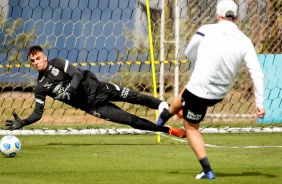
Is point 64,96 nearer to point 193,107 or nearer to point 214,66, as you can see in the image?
point 193,107

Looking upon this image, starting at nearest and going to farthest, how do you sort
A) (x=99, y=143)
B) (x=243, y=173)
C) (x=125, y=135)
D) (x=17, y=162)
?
(x=243, y=173)
(x=17, y=162)
(x=99, y=143)
(x=125, y=135)

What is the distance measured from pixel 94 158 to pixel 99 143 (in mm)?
1985

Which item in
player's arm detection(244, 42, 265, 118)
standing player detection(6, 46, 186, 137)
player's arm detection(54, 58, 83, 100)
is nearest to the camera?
player's arm detection(244, 42, 265, 118)

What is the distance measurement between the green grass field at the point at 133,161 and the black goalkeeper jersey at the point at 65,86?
57 cm

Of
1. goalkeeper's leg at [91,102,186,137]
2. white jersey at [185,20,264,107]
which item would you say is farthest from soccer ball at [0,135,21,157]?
white jersey at [185,20,264,107]

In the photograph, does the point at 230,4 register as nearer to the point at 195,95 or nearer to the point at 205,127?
the point at 195,95

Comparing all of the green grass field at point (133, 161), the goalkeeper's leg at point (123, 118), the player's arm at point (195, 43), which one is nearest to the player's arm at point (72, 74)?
the goalkeeper's leg at point (123, 118)

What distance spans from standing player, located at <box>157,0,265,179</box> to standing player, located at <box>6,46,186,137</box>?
2.89 meters

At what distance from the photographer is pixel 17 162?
838 cm

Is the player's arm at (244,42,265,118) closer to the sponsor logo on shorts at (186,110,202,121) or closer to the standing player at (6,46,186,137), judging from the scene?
the sponsor logo on shorts at (186,110,202,121)

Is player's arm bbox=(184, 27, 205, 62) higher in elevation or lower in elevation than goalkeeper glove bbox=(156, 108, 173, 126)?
higher

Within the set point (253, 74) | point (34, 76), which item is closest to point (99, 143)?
point (34, 76)

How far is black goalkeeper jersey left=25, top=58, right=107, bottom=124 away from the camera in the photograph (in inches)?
393

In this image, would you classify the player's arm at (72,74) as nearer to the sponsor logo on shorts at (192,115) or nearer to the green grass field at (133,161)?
the green grass field at (133,161)
